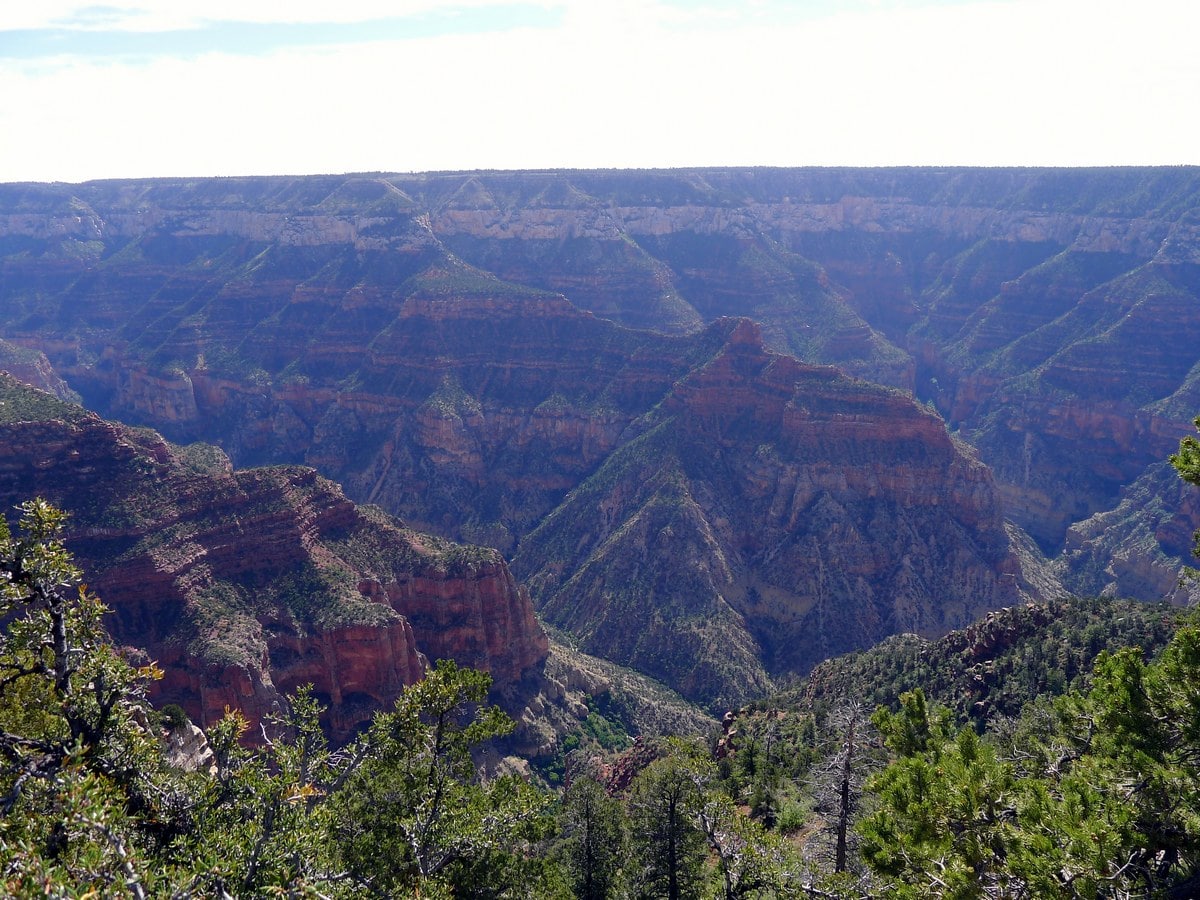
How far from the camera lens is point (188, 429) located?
183 m

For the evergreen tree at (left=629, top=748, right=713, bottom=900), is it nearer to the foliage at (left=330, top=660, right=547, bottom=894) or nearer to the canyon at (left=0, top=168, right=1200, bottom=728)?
the foliage at (left=330, top=660, right=547, bottom=894)

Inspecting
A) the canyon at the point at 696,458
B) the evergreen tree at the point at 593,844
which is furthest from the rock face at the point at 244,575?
the evergreen tree at the point at 593,844

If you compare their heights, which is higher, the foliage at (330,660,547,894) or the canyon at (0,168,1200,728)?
the foliage at (330,660,547,894)

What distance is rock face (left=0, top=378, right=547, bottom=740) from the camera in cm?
6494

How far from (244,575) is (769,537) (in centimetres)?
7557

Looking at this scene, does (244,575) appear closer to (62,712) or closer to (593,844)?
(593,844)

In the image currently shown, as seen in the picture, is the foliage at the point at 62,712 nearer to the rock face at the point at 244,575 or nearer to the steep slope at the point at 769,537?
the rock face at the point at 244,575

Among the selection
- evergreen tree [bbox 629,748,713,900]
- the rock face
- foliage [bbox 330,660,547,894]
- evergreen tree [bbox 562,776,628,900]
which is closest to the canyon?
the rock face

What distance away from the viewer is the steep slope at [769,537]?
361ft

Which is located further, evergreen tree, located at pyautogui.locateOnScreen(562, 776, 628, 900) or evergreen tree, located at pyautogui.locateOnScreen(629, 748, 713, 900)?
evergreen tree, located at pyautogui.locateOnScreen(562, 776, 628, 900)

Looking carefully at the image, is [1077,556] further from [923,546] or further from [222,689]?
[222,689]

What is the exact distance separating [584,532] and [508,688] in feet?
163

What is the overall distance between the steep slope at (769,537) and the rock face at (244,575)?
33.4 m

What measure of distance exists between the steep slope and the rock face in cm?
3342
